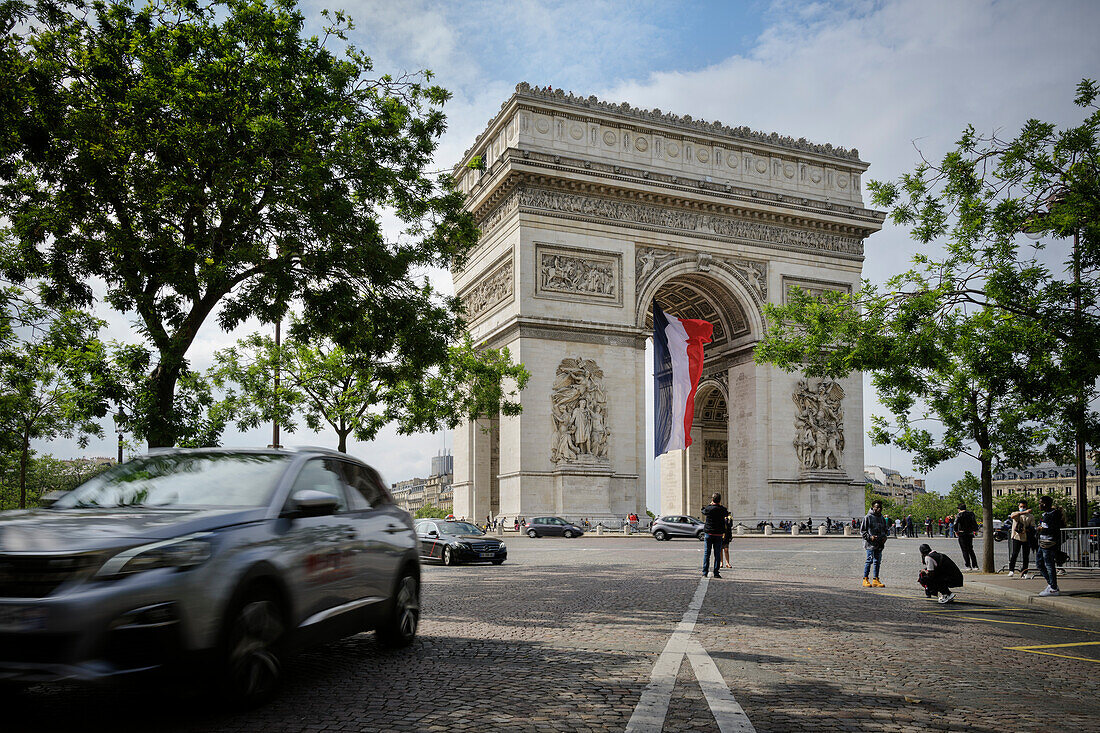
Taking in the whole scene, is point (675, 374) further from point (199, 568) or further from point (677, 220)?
point (199, 568)

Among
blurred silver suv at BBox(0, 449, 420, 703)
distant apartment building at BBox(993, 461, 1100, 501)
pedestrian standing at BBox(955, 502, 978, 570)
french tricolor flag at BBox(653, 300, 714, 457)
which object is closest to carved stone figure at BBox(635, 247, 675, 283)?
french tricolor flag at BBox(653, 300, 714, 457)

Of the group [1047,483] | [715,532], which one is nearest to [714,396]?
[715,532]

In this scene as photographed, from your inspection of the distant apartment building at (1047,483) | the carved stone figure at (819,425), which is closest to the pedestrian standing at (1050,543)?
the carved stone figure at (819,425)

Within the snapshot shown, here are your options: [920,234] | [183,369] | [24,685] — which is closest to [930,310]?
[920,234]

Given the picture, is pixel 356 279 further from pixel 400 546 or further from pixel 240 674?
pixel 240 674

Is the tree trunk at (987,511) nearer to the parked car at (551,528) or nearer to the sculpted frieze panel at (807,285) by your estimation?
the parked car at (551,528)

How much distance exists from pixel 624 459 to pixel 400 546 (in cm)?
3417

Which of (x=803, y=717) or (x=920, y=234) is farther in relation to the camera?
(x=920, y=234)

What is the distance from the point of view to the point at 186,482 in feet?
20.0

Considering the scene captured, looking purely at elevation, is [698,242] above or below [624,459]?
above

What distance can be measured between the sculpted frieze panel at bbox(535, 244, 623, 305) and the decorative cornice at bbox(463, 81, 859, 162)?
6.99 metres

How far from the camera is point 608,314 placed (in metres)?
42.1

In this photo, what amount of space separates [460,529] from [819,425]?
27.9 m

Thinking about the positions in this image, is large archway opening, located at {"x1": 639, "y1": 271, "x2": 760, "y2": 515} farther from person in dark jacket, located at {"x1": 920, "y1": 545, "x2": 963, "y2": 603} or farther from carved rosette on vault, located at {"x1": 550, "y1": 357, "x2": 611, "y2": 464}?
person in dark jacket, located at {"x1": 920, "y1": 545, "x2": 963, "y2": 603}
